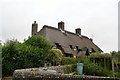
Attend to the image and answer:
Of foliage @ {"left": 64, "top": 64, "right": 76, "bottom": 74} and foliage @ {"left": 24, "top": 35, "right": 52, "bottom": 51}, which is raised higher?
foliage @ {"left": 24, "top": 35, "right": 52, "bottom": 51}

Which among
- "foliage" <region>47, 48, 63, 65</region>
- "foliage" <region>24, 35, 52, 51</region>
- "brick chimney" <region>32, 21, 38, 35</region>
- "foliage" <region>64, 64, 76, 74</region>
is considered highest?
"brick chimney" <region>32, 21, 38, 35</region>

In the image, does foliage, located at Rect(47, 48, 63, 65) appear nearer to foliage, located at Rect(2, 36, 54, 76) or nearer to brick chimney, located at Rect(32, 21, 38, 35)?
foliage, located at Rect(2, 36, 54, 76)

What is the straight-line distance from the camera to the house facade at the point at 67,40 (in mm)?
48550

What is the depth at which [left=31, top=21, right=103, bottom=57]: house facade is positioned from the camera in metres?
48.5

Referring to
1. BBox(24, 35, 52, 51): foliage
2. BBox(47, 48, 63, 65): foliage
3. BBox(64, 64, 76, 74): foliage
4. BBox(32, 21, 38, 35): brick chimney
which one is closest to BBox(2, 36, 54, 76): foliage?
BBox(47, 48, 63, 65): foliage

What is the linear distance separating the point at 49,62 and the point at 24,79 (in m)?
18.7

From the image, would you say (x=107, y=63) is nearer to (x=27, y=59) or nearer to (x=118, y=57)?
(x=118, y=57)

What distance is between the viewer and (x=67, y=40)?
53344 mm

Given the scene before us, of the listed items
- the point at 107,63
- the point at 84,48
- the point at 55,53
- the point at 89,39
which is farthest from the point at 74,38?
the point at 107,63

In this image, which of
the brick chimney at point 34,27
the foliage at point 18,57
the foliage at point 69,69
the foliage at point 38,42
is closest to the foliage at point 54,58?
the foliage at point 38,42

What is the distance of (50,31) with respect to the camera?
4956 cm

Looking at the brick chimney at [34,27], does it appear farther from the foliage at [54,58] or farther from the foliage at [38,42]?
the foliage at [54,58]

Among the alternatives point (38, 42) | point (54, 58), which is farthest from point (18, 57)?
point (38, 42)

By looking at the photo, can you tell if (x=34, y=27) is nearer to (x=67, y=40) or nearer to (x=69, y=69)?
(x=67, y=40)
